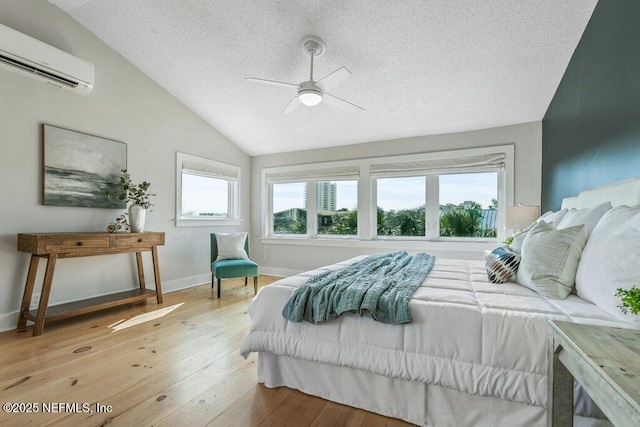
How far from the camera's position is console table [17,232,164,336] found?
8.73 feet

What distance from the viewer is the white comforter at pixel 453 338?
127cm

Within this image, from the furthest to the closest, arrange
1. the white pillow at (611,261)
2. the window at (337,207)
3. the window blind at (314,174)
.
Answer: the window at (337,207) → the window blind at (314,174) → the white pillow at (611,261)

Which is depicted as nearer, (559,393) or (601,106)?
(559,393)

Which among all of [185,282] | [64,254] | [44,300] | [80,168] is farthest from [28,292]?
[185,282]

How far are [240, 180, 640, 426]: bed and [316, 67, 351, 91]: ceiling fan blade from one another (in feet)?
5.79

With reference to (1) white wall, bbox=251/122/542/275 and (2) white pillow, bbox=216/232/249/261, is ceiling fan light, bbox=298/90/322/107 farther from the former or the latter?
(2) white pillow, bbox=216/232/249/261

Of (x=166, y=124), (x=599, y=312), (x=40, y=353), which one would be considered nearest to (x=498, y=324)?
(x=599, y=312)

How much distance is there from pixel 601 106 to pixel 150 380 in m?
Result: 3.50

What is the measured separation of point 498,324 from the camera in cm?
133

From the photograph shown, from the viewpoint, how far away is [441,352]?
1.40 metres

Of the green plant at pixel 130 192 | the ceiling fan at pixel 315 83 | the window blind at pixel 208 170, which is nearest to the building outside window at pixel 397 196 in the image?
the window blind at pixel 208 170

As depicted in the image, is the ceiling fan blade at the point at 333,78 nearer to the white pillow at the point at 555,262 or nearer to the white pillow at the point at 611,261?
the white pillow at the point at 555,262

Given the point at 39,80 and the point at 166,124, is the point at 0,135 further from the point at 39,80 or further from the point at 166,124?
the point at 166,124

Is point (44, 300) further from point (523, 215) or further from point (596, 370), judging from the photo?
point (523, 215)
